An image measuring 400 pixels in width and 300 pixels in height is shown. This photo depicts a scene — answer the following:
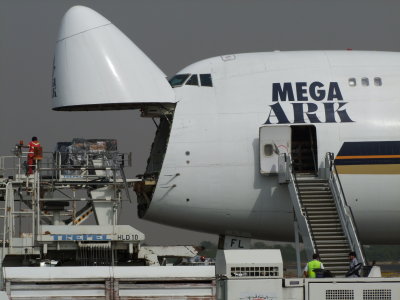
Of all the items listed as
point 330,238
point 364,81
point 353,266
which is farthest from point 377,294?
point 364,81

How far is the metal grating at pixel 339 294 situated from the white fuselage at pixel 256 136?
967 cm

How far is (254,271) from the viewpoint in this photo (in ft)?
91.4

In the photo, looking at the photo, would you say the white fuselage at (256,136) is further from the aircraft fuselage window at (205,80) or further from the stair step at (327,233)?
the stair step at (327,233)

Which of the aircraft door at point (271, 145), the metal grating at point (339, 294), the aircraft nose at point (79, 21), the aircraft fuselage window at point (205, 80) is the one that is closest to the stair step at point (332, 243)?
the aircraft door at point (271, 145)

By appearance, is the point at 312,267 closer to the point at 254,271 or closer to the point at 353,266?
the point at 353,266

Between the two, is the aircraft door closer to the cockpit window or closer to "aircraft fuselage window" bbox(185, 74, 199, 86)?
"aircraft fuselage window" bbox(185, 74, 199, 86)

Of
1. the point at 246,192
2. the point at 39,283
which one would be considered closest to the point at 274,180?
the point at 246,192

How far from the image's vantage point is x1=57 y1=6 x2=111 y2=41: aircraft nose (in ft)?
127

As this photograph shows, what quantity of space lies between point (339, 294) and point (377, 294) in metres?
1.00

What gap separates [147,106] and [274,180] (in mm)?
4925

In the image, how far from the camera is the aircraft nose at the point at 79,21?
1527 inches

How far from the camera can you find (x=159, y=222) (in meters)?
38.4

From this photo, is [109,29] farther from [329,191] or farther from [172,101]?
A: [329,191]

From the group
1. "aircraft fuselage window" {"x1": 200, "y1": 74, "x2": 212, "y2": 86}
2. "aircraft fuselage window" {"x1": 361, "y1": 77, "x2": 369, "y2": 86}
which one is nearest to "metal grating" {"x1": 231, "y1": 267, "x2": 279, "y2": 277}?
"aircraft fuselage window" {"x1": 200, "y1": 74, "x2": 212, "y2": 86}
